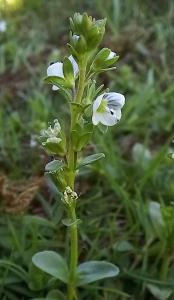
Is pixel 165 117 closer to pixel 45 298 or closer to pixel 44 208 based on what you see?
pixel 44 208

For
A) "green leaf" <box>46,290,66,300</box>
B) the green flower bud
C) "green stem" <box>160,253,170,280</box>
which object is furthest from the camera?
"green stem" <box>160,253,170,280</box>

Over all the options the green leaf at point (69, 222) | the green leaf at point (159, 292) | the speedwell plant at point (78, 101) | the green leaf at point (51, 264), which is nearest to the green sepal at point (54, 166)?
the speedwell plant at point (78, 101)

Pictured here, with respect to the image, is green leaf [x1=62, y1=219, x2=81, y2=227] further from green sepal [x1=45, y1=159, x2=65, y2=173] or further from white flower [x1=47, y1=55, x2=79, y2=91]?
white flower [x1=47, y1=55, x2=79, y2=91]

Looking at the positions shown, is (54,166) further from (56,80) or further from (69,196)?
(56,80)

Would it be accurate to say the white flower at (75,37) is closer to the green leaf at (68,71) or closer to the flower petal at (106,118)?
the green leaf at (68,71)

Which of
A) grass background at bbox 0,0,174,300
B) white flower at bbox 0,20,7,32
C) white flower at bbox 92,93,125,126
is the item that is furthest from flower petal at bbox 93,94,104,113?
white flower at bbox 0,20,7,32

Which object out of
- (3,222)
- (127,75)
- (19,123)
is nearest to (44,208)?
(3,222)
